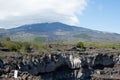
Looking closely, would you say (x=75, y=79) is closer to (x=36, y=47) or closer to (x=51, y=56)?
(x=51, y=56)

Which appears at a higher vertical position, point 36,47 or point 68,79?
point 36,47

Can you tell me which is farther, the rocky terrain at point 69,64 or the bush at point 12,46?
the bush at point 12,46

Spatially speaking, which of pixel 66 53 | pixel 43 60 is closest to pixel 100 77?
pixel 66 53

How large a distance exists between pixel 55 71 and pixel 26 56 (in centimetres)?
1316

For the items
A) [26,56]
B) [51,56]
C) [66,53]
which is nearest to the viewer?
[26,56]

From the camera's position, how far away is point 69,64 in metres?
89.1

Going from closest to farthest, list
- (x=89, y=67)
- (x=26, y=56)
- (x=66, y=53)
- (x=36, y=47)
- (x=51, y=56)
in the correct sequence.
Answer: (x=26, y=56) < (x=51, y=56) < (x=66, y=53) < (x=89, y=67) < (x=36, y=47)

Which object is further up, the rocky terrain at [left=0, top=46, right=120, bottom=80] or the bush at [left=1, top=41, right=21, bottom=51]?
the bush at [left=1, top=41, right=21, bottom=51]

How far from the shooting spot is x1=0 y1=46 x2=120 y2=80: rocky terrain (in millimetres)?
74375

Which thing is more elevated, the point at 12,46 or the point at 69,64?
the point at 12,46

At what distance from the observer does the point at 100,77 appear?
87500mm

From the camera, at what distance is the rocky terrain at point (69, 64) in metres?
74.4

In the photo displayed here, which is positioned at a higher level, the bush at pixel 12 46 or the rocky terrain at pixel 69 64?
the bush at pixel 12 46

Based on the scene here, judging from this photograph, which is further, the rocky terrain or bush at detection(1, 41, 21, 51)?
bush at detection(1, 41, 21, 51)
